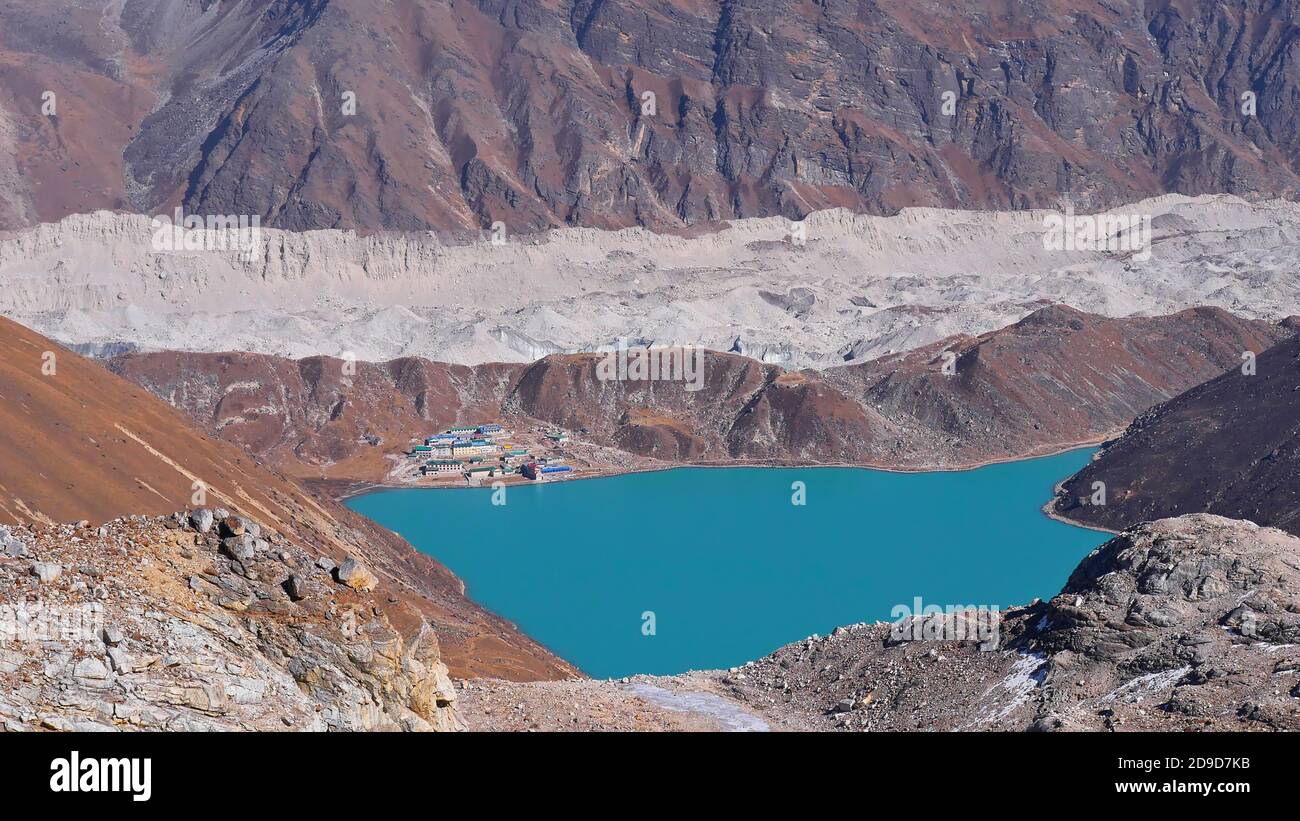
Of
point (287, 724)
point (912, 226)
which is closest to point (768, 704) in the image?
point (287, 724)

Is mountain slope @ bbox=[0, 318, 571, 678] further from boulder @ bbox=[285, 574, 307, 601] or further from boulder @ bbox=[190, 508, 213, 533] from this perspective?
boulder @ bbox=[285, 574, 307, 601]

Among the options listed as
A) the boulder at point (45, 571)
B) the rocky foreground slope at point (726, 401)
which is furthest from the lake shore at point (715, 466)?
the boulder at point (45, 571)

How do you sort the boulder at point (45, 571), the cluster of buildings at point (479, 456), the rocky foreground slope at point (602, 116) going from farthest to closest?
the rocky foreground slope at point (602, 116) → the cluster of buildings at point (479, 456) → the boulder at point (45, 571)

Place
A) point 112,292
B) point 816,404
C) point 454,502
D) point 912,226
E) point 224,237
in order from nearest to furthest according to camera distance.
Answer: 1. point 454,502
2. point 816,404
3. point 112,292
4. point 224,237
5. point 912,226

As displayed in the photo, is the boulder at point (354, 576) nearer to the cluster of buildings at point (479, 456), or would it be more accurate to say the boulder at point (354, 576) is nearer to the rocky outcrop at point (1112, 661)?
the rocky outcrop at point (1112, 661)

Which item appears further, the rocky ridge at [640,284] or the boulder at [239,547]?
the rocky ridge at [640,284]

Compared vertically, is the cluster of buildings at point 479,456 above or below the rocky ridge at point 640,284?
below

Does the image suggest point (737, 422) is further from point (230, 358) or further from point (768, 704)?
point (768, 704)
